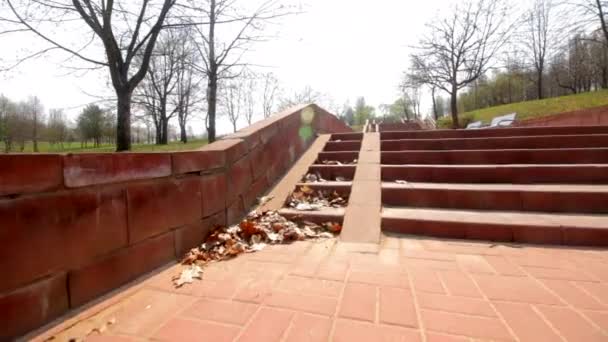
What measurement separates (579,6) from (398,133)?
1611 cm

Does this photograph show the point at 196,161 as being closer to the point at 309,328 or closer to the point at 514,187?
the point at 309,328

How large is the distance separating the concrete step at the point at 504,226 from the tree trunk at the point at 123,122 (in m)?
7.76

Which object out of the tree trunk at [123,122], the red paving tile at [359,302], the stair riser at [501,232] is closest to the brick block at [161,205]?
the red paving tile at [359,302]

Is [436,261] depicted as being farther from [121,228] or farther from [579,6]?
[579,6]

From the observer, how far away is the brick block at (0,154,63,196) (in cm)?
129

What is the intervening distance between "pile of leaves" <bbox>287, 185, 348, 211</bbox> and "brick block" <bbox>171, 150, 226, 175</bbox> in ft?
3.20

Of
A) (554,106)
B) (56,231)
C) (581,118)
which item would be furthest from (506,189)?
(554,106)

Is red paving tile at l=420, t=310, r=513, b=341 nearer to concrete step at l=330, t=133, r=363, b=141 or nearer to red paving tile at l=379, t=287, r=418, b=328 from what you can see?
red paving tile at l=379, t=287, r=418, b=328

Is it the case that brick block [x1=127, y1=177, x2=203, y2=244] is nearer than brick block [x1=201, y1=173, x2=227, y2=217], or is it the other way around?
brick block [x1=127, y1=177, x2=203, y2=244]

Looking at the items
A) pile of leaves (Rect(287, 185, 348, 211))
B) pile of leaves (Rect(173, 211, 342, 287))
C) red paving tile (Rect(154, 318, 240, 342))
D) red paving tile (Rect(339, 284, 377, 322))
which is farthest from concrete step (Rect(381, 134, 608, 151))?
red paving tile (Rect(154, 318, 240, 342))

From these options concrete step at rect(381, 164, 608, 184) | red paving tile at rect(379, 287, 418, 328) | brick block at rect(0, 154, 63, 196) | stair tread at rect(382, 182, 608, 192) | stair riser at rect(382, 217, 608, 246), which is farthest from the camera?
concrete step at rect(381, 164, 608, 184)

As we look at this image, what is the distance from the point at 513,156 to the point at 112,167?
479cm

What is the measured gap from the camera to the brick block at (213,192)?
8.44 ft

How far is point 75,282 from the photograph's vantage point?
1.58m
